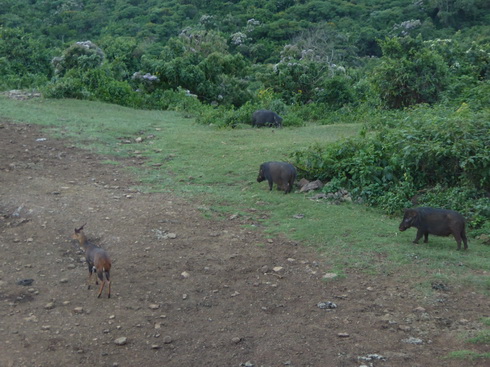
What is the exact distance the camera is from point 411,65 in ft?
52.7

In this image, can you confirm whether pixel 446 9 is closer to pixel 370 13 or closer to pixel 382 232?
pixel 370 13

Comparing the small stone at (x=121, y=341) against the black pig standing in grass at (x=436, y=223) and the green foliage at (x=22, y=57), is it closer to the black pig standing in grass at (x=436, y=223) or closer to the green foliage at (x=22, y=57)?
the black pig standing in grass at (x=436, y=223)

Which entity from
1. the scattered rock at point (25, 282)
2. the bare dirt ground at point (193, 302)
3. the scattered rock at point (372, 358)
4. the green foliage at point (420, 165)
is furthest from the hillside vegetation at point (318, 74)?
the scattered rock at point (25, 282)

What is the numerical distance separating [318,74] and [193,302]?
47.5 feet

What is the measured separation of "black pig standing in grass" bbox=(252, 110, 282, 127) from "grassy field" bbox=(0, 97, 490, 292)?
0.52 metres

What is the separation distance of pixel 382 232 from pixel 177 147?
574 cm

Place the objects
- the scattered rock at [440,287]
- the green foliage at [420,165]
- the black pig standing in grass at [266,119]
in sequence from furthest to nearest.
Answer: the black pig standing in grass at [266,119] → the green foliage at [420,165] → the scattered rock at [440,287]

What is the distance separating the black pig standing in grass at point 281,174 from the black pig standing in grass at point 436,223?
247cm

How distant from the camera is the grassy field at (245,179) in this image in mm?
7199

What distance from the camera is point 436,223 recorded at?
7.55 metres

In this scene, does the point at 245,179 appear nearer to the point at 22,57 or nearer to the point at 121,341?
the point at 121,341

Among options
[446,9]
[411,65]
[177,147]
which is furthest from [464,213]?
[446,9]

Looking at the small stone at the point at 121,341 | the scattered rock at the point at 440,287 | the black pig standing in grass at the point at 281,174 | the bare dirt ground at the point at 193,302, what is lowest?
the small stone at the point at 121,341

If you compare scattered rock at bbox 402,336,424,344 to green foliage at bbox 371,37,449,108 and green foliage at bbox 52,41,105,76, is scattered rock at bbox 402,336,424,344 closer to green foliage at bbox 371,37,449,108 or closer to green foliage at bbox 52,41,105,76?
green foliage at bbox 371,37,449,108
